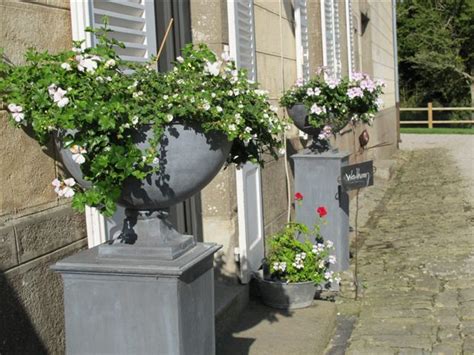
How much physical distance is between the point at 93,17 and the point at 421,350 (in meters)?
2.78

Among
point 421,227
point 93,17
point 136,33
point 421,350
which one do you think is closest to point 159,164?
point 93,17

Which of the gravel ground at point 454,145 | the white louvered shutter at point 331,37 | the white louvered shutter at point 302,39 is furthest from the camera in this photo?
the gravel ground at point 454,145

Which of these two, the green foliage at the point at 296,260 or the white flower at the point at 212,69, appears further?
the green foliage at the point at 296,260

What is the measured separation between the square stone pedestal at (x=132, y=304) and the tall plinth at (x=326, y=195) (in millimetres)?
3675

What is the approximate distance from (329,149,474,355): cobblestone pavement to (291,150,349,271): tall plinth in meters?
0.43

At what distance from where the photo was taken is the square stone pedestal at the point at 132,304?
2.67 m

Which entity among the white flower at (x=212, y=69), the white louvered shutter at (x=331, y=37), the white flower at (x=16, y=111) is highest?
the white louvered shutter at (x=331, y=37)

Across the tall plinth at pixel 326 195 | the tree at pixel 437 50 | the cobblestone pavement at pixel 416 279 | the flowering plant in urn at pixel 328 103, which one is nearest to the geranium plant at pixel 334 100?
the flowering plant in urn at pixel 328 103

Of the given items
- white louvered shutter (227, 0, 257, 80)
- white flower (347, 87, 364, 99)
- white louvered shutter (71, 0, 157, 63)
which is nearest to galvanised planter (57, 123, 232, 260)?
white louvered shutter (71, 0, 157, 63)

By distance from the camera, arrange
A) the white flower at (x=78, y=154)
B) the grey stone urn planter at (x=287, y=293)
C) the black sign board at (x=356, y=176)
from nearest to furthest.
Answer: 1. the white flower at (x=78, y=154)
2. the grey stone urn planter at (x=287, y=293)
3. the black sign board at (x=356, y=176)

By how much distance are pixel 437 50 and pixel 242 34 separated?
28.5m

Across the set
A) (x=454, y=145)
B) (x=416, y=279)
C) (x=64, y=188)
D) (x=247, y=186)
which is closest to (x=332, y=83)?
(x=247, y=186)

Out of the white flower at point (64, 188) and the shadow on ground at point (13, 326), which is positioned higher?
the white flower at point (64, 188)

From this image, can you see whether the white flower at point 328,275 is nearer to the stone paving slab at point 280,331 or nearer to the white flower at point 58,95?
the stone paving slab at point 280,331
